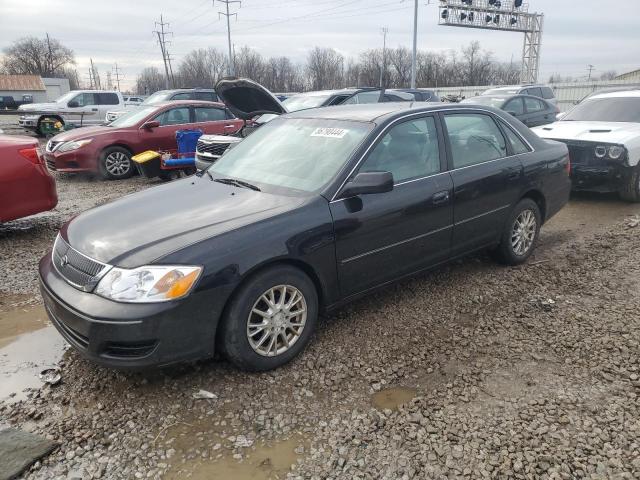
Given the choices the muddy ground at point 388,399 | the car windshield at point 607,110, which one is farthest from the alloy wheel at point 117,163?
the car windshield at point 607,110

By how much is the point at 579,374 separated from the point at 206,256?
243cm

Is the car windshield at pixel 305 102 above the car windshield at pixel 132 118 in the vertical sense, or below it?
above

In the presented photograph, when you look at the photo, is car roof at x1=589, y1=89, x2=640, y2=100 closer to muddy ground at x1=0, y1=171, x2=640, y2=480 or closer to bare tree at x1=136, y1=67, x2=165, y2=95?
muddy ground at x1=0, y1=171, x2=640, y2=480

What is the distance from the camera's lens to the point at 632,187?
704 centimetres

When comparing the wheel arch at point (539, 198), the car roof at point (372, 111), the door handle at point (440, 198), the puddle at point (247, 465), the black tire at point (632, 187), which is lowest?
the puddle at point (247, 465)

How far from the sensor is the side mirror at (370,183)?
10.5 ft

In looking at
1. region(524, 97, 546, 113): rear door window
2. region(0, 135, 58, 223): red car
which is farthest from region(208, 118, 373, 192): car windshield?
region(524, 97, 546, 113): rear door window

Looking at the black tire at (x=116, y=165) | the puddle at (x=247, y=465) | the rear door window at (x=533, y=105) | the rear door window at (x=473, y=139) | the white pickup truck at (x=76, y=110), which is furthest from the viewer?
the white pickup truck at (x=76, y=110)

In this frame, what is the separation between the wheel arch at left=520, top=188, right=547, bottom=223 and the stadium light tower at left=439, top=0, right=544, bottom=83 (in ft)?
102

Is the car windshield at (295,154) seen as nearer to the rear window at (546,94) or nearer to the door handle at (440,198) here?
the door handle at (440,198)

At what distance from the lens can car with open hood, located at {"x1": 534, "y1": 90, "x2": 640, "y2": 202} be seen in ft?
22.5

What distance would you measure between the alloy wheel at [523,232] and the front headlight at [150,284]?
10.9 ft

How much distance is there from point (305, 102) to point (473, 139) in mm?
8032

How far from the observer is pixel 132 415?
2.71 metres
